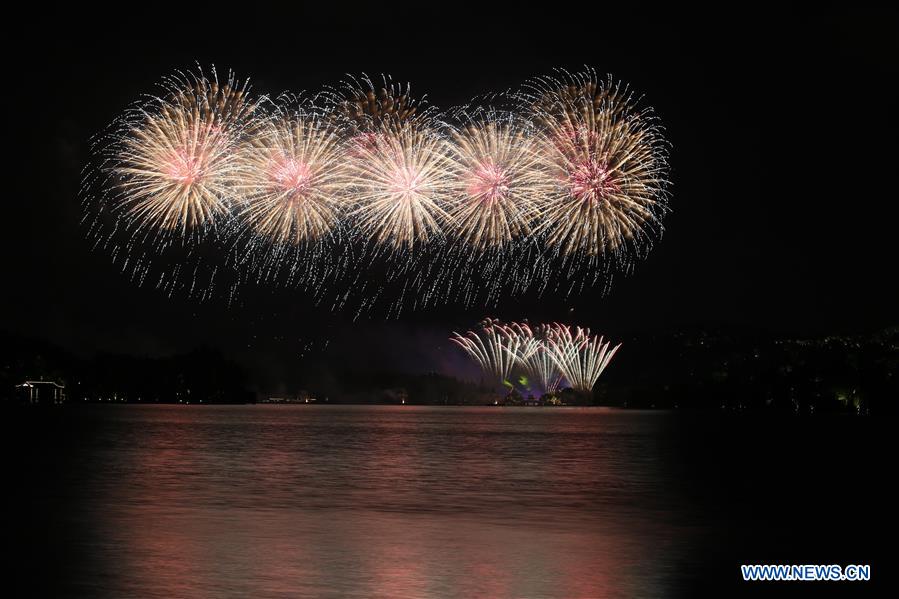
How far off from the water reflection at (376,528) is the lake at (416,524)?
80 millimetres

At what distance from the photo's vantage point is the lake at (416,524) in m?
22.8

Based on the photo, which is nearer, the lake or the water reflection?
the water reflection

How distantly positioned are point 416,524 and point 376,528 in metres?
1.64

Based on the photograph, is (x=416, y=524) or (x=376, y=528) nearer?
(x=376, y=528)

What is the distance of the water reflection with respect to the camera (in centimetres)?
2238

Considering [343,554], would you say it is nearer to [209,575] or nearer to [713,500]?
[209,575]

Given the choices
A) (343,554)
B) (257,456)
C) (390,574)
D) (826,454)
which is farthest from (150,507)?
(826,454)

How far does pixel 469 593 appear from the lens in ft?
69.7

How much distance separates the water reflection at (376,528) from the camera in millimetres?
22375

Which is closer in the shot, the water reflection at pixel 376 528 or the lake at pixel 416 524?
the water reflection at pixel 376 528

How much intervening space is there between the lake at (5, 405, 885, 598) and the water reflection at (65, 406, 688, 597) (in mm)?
80

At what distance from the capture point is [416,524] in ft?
110

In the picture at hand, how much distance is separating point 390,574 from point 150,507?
16391mm

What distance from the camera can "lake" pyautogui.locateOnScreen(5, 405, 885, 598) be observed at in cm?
2275
